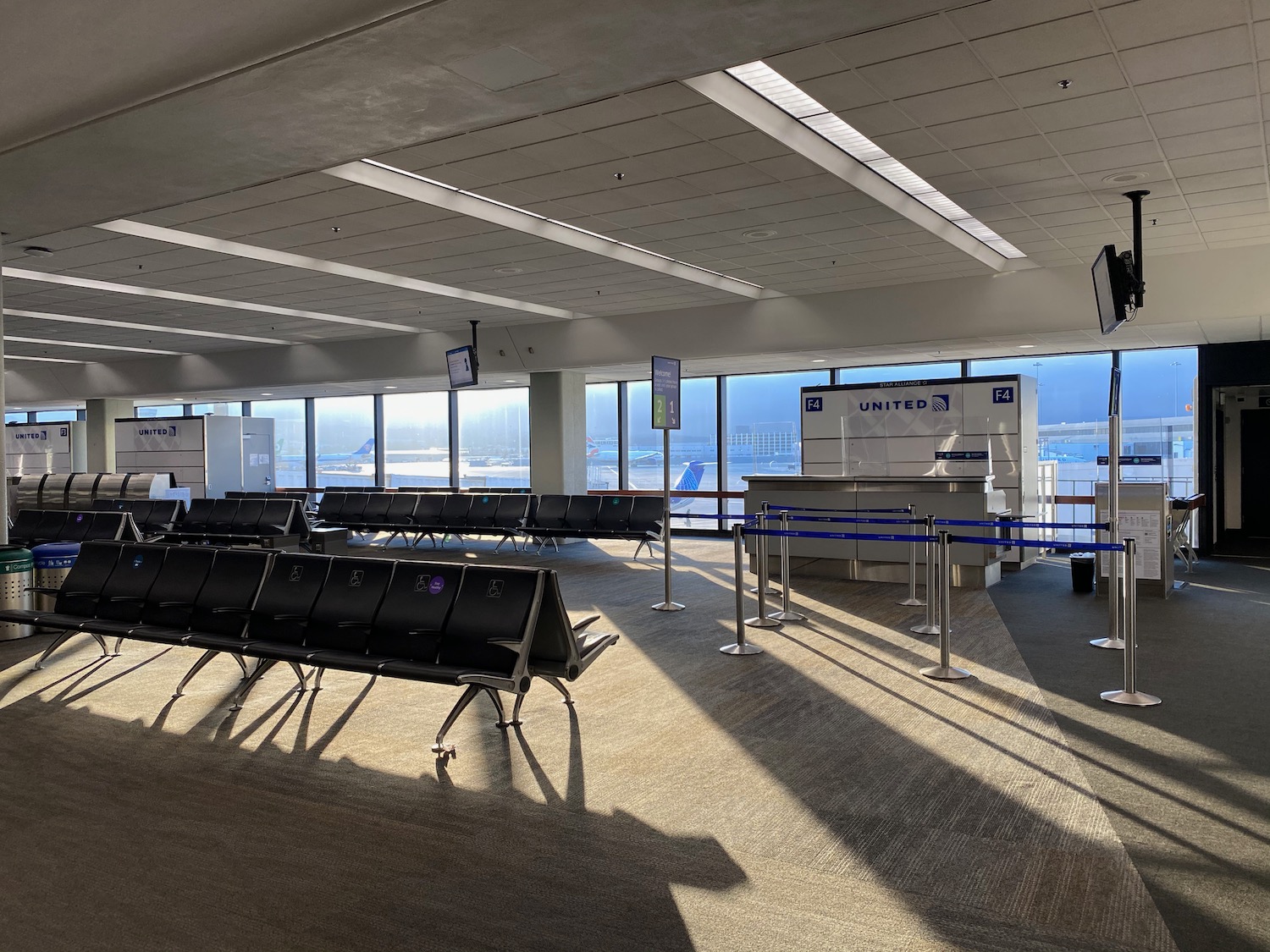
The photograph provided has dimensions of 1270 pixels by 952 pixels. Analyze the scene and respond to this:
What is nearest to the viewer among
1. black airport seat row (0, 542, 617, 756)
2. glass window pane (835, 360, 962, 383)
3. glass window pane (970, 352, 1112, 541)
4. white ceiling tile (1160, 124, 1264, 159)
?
black airport seat row (0, 542, 617, 756)

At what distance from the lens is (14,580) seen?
7.63 meters

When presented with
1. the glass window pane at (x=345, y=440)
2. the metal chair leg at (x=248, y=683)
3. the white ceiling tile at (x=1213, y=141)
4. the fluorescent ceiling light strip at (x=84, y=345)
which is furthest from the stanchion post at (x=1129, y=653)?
the glass window pane at (x=345, y=440)

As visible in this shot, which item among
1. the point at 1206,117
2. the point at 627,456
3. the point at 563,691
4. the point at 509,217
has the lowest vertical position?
the point at 563,691

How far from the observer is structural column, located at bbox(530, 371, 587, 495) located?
15383 millimetres

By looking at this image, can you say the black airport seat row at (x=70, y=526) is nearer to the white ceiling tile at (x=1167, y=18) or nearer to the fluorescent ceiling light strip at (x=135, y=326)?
the fluorescent ceiling light strip at (x=135, y=326)

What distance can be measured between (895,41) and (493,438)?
649 inches

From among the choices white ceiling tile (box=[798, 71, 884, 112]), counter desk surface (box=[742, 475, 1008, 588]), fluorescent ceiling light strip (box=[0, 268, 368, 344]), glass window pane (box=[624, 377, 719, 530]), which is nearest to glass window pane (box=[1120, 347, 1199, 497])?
counter desk surface (box=[742, 475, 1008, 588])

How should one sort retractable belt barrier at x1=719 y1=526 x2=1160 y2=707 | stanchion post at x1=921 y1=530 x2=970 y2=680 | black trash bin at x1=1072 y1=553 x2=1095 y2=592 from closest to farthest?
retractable belt barrier at x1=719 y1=526 x2=1160 y2=707 < stanchion post at x1=921 y1=530 x2=970 y2=680 < black trash bin at x1=1072 y1=553 x2=1095 y2=592

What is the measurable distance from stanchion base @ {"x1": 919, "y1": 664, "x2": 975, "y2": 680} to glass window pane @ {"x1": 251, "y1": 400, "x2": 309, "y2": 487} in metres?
19.8

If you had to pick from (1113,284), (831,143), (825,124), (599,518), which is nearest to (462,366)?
(599,518)

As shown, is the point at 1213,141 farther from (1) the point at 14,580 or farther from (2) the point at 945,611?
(1) the point at 14,580

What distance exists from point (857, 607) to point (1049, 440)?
7.46 metres

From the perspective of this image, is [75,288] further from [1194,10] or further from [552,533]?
[1194,10]

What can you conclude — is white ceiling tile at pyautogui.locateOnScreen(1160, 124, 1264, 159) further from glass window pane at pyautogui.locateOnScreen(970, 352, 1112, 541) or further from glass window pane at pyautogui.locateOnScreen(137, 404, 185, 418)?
glass window pane at pyautogui.locateOnScreen(137, 404, 185, 418)
